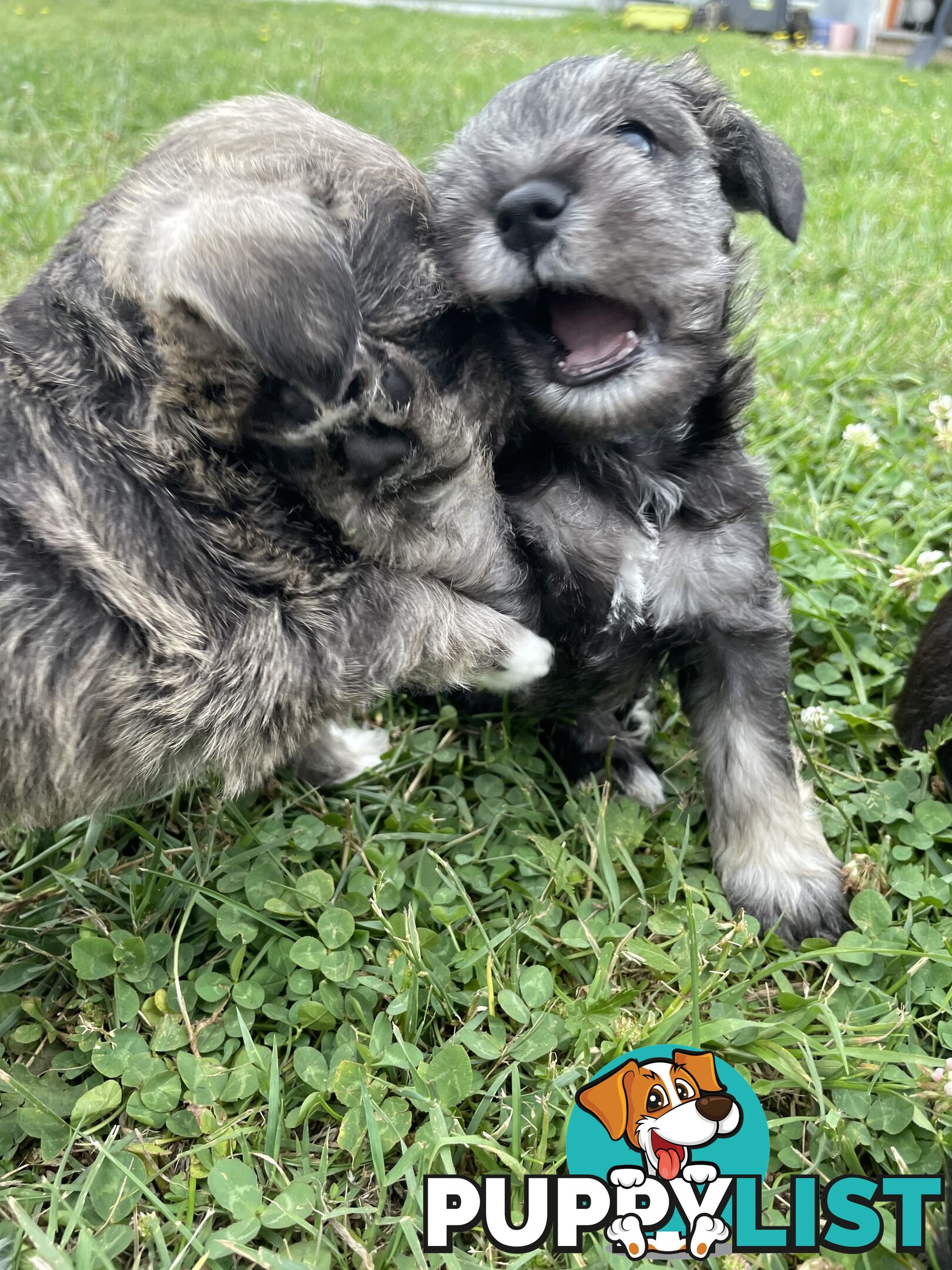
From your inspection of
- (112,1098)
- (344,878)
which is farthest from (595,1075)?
(112,1098)

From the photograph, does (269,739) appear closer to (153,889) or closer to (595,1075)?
(153,889)

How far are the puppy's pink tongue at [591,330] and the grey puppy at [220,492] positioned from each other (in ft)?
0.69

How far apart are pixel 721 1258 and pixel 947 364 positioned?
3.66m

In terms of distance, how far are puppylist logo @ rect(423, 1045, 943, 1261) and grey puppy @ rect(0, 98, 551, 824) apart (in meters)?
0.83

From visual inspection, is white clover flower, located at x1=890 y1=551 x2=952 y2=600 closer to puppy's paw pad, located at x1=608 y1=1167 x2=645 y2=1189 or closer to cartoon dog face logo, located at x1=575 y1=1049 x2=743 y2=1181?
cartoon dog face logo, located at x1=575 y1=1049 x2=743 y2=1181

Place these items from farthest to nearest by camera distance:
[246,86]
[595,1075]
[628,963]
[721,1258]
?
[246,86], [628,963], [595,1075], [721,1258]

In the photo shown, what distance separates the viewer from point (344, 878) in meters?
2.17

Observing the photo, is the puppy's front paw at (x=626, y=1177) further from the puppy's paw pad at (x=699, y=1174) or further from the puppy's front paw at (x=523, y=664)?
the puppy's front paw at (x=523, y=664)

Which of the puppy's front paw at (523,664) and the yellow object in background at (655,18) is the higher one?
the yellow object in background at (655,18)

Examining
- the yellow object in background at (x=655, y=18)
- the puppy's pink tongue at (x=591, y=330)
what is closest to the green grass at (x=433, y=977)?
the puppy's pink tongue at (x=591, y=330)

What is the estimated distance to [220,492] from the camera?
1.70 m

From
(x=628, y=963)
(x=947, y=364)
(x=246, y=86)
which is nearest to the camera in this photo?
(x=628, y=963)

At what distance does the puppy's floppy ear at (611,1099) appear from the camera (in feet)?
5.39

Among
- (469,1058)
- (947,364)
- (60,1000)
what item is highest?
(947,364)
